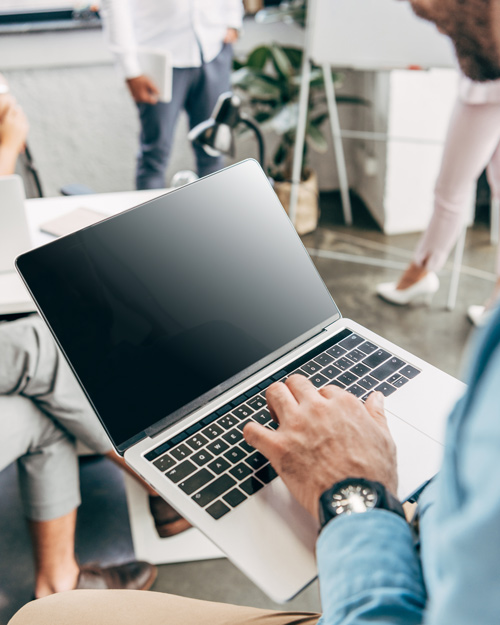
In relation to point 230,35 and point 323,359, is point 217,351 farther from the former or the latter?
point 230,35

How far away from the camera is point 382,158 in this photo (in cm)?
272

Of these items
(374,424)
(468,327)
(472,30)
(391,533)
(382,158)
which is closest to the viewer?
(391,533)

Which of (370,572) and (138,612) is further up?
(370,572)

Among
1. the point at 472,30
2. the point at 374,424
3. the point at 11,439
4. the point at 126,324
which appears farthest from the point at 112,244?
the point at 472,30

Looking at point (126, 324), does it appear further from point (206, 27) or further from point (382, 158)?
point (382, 158)

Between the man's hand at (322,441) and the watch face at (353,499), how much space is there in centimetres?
2

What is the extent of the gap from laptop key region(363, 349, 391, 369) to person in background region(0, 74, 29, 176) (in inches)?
46.2

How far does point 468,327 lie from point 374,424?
1.62m

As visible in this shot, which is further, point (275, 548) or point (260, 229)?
point (260, 229)

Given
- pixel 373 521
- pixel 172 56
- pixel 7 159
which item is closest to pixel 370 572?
pixel 373 521

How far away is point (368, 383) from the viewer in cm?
80

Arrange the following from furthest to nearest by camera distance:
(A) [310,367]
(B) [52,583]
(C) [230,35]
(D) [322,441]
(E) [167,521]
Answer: (C) [230,35], (E) [167,521], (B) [52,583], (A) [310,367], (D) [322,441]

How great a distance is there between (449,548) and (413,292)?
1933 mm

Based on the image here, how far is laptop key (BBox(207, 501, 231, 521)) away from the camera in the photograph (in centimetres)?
64
